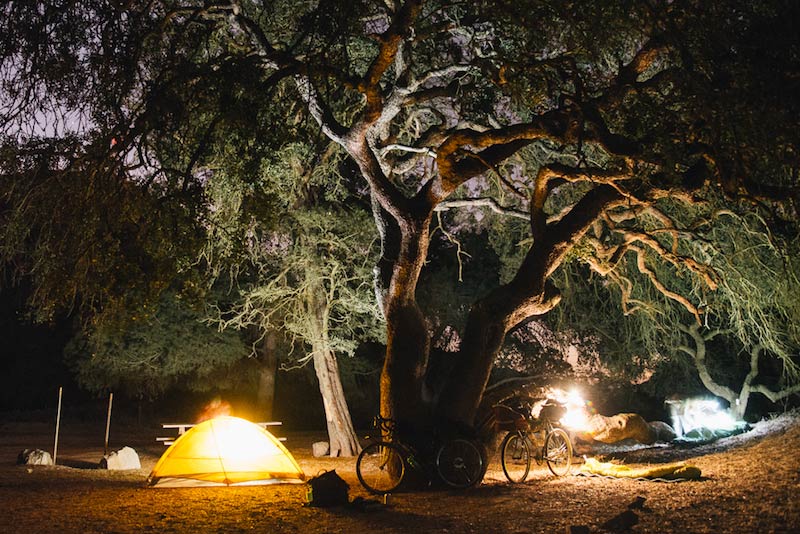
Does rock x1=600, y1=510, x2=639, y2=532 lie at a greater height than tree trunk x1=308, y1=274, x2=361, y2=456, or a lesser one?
lesser

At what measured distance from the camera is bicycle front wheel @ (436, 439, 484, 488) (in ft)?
32.1

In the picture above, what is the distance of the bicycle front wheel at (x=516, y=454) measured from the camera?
1033 cm

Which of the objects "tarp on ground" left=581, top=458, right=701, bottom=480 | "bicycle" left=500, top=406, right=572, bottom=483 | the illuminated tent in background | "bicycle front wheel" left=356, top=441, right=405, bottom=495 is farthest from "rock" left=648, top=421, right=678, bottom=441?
the illuminated tent in background

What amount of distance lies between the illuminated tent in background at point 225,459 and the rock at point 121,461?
11.7 ft

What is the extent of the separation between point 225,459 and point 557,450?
16.0 ft

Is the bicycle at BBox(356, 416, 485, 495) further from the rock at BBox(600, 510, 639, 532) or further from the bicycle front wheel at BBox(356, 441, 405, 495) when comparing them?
the rock at BBox(600, 510, 639, 532)

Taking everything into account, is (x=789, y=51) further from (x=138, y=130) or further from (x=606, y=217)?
(x=138, y=130)

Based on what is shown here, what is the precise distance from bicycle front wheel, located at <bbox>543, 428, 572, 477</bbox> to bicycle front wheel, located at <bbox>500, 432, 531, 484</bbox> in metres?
0.36

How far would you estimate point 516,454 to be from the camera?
11.1 metres

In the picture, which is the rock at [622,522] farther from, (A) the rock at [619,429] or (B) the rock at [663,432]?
(B) the rock at [663,432]

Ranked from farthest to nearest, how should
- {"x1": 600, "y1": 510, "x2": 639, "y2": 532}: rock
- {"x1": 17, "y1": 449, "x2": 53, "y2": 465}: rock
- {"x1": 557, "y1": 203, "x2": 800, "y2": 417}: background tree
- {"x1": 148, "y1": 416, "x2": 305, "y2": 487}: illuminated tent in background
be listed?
1. {"x1": 17, "y1": 449, "x2": 53, "y2": 465}: rock
2. {"x1": 557, "y1": 203, "x2": 800, "y2": 417}: background tree
3. {"x1": 148, "y1": 416, "x2": 305, "y2": 487}: illuminated tent in background
4. {"x1": 600, "y1": 510, "x2": 639, "y2": 532}: rock

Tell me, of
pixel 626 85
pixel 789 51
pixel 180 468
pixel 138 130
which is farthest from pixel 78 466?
pixel 789 51

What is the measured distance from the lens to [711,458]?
12.1 metres

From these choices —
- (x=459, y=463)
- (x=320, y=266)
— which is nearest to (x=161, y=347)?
(x=320, y=266)
